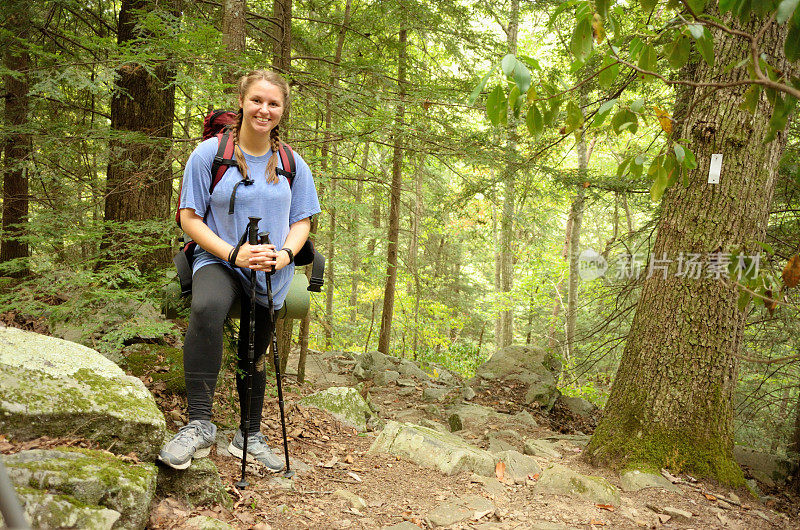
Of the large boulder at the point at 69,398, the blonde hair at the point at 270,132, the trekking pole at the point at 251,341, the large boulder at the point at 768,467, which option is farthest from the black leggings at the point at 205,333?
the large boulder at the point at 768,467

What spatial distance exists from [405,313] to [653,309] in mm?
12987

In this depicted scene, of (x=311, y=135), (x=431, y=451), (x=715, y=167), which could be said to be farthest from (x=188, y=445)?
(x=311, y=135)

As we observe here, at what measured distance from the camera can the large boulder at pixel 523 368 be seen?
10.4 meters

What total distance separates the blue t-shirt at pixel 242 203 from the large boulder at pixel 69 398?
777 mm

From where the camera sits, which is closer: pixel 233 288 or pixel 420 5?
pixel 233 288

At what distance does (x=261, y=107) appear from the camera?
9.77 feet

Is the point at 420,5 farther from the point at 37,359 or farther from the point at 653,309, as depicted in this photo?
the point at 37,359

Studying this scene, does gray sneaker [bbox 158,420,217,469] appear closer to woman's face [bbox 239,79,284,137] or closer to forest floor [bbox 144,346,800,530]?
forest floor [bbox 144,346,800,530]

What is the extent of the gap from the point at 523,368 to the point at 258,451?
8807 millimetres

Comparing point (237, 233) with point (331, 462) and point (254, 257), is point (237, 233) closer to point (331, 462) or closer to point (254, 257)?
point (254, 257)

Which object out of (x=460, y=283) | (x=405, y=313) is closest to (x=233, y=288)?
(x=405, y=313)

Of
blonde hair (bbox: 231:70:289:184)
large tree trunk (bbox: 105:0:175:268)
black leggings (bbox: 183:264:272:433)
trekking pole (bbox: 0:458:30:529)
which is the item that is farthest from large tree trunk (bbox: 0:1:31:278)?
trekking pole (bbox: 0:458:30:529)

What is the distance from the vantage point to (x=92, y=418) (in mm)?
2486

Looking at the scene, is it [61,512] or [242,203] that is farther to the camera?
[242,203]
